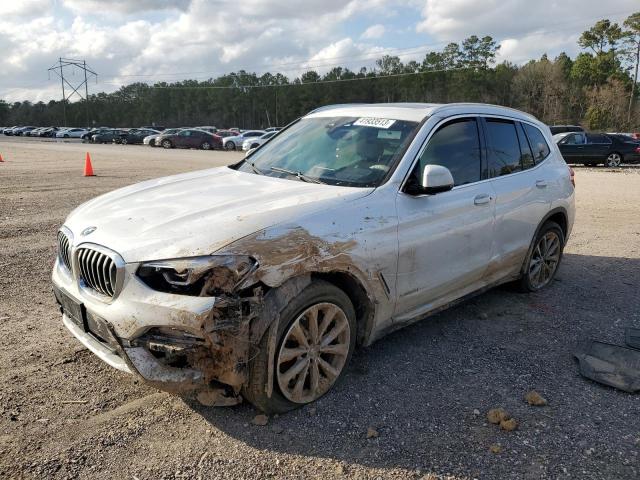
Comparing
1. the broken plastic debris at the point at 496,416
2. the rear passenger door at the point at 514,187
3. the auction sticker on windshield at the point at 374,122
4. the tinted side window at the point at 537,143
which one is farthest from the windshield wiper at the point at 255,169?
the tinted side window at the point at 537,143

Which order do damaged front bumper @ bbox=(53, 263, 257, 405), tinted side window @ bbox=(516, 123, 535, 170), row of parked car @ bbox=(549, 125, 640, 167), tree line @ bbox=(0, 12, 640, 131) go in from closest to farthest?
damaged front bumper @ bbox=(53, 263, 257, 405) → tinted side window @ bbox=(516, 123, 535, 170) → row of parked car @ bbox=(549, 125, 640, 167) → tree line @ bbox=(0, 12, 640, 131)

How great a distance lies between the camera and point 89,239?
320 centimetres

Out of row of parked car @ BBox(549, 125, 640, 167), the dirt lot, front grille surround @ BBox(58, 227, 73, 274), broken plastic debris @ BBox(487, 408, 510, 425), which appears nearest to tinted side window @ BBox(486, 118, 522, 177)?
the dirt lot

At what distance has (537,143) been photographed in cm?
548

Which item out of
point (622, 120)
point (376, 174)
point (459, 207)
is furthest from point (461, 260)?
point (622, 120)

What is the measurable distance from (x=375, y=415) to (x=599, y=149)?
926 inches

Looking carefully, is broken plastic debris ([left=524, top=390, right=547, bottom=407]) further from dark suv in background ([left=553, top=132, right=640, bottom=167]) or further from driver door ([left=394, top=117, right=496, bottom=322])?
dark suv in background ([left=553, top=132, right=640, bottom=167])

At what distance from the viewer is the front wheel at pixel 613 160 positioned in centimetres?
2314

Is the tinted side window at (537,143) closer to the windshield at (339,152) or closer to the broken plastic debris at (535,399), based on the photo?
the windshield at (339,152)

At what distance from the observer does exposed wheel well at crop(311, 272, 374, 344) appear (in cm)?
335

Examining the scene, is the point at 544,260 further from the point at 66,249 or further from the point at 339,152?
the point at 66,249

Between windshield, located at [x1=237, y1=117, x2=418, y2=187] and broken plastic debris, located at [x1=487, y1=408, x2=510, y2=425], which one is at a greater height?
windshield, located at [x1=237, y1=117, x2=418, y2=187]

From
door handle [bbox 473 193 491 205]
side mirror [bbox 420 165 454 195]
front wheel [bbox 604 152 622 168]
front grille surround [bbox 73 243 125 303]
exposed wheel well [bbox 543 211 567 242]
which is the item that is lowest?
front wheel [bbox 604 152 622 168]

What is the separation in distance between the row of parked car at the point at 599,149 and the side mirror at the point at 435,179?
2176 centimetres
